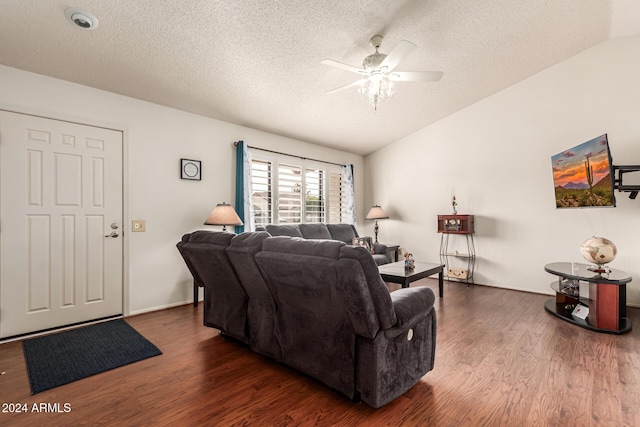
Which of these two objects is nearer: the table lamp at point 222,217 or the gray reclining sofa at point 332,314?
the gray reclining sofa at point 332,314

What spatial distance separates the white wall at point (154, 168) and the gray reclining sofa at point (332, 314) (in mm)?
1662

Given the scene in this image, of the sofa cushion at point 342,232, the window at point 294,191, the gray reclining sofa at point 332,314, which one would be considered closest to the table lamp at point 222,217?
the window at point 294,191

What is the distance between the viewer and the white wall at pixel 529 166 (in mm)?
3803

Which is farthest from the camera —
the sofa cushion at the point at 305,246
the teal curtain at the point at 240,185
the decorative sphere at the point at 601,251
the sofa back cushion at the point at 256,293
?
the teal curtain at the point at 240,185

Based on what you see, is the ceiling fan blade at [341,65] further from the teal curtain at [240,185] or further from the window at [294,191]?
the window at [294,191]

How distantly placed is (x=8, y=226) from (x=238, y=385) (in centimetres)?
268

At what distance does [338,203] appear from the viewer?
6305 mm

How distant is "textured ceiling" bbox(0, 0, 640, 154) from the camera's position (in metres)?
2.46

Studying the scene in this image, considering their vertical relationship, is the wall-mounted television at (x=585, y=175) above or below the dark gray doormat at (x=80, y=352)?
above

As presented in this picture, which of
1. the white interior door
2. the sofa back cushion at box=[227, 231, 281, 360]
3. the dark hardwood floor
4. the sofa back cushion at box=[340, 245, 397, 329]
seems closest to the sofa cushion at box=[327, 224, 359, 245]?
the dark hardwood floor

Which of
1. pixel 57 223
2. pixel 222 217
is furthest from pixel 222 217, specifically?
pixel 57 223

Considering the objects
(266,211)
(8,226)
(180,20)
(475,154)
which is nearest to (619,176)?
(475,154)

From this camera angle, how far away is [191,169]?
157 inches

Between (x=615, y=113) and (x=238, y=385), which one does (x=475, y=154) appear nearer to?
(x=615, y=113)
